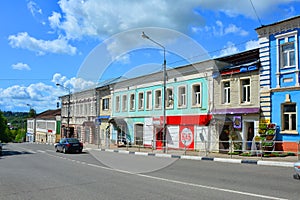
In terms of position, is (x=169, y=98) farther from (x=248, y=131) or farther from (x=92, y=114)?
(x=92, y=114)

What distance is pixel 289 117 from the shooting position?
20.5m

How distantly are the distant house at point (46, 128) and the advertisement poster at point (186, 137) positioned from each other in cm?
4240

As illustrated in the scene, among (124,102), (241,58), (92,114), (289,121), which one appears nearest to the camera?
(289,121)

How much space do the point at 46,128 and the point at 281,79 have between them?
65.1m

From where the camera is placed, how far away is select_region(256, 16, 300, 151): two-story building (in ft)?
65.4

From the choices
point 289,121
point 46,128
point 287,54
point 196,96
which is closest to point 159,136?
point 196,96

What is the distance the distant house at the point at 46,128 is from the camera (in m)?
67.4

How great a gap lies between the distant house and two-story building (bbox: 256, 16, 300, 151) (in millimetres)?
51059

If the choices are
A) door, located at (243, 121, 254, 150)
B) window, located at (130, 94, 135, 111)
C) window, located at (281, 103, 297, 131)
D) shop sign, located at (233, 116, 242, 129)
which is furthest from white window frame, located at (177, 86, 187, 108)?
window, located at (281, 103, 297, 131)

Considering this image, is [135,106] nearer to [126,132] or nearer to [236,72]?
[126,132]

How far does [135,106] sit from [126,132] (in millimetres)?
3298

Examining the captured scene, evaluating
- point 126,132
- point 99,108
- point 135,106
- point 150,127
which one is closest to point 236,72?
point 150,127

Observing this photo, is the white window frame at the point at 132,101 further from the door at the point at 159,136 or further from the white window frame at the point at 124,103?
the door at the point at 159,136

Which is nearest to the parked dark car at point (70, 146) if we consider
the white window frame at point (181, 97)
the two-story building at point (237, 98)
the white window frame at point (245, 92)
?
the white window frame at point (181, 97)
